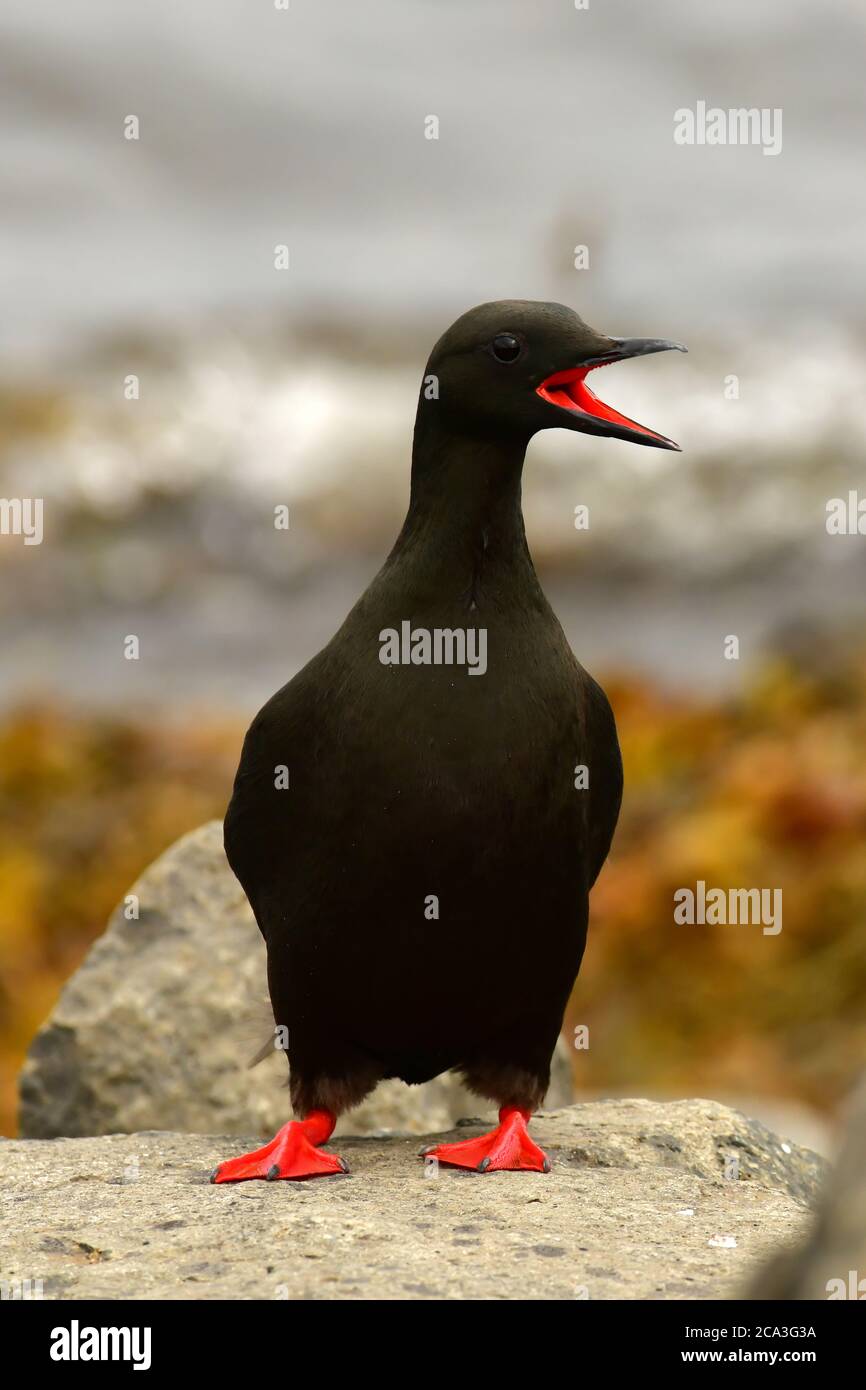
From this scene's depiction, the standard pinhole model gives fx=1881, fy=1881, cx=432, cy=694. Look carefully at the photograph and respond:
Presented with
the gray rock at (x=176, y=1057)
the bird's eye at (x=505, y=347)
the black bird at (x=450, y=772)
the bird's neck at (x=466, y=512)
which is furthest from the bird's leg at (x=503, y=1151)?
the bird's eye at (x=505, y=347)

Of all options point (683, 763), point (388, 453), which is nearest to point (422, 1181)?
point (683, 763)

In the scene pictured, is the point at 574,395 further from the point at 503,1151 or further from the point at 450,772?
the point at 503,1151

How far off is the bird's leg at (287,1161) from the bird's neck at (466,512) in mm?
1845

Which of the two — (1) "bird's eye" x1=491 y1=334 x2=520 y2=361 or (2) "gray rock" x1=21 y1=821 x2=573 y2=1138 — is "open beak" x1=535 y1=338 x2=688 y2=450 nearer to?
(1) "bird's eye" x1=491 y1=334 x2=520 y2=361

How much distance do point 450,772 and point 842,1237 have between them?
97.7 inches

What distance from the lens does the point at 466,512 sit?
231 inches

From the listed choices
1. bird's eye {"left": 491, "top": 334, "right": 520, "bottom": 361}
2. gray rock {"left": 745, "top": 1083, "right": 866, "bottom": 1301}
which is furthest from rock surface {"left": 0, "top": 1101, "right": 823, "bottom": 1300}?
bird's eye {"left": 491, "top": 334, "right": 520, "bottom": 361}

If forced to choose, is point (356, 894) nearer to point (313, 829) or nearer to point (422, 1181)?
point (313, 829)

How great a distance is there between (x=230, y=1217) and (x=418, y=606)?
1896 mm

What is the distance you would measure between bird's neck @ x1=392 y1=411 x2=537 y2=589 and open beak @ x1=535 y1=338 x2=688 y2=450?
0.20 m

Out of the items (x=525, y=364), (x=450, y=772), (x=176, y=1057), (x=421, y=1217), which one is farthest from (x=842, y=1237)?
(x=176, y=1057)

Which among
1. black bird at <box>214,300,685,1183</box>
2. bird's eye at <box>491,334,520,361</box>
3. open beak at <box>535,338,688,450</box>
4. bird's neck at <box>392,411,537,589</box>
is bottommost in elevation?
black bird at <box>214,300,685,1183</box>

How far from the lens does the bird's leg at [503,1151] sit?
19.8 ft

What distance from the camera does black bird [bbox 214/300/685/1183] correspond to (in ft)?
18.6
